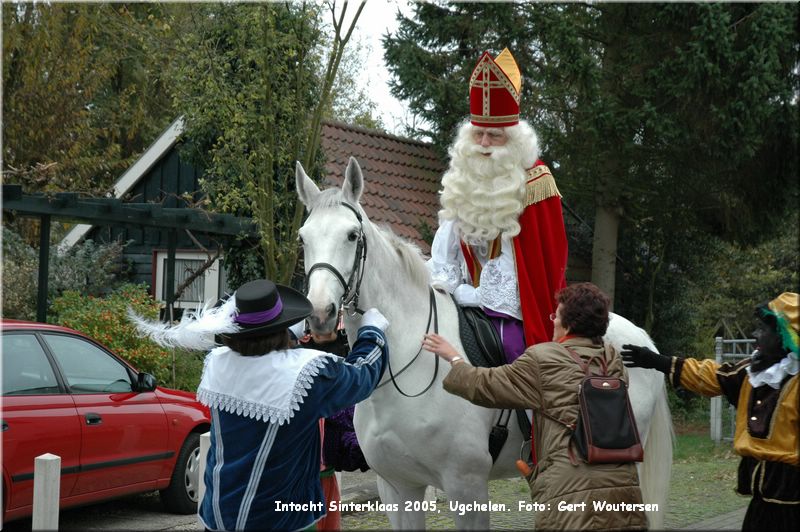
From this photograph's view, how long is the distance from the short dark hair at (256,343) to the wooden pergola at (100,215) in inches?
279

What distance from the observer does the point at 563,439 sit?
11.7 ft

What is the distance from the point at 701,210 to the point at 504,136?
34.5 ft

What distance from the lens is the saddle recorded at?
4445 mm

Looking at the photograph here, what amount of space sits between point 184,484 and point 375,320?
15.1 feet

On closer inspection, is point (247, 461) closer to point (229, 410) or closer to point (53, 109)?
point (229, 410)

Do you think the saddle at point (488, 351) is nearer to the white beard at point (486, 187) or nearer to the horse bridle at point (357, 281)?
the horse bridle at point (357, 281)

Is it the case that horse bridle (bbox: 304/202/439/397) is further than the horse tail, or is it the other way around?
the horse tail

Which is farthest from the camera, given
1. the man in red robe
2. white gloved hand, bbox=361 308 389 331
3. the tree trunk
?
the tree trunk

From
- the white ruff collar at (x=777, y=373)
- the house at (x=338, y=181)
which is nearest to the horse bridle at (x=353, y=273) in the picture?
the white ruff collar at (x=777, y=373)

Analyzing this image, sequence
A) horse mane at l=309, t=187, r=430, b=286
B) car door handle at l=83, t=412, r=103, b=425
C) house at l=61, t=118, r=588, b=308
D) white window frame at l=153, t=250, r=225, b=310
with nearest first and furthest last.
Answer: horse mane at l=309, t=187, r=430, b=286, car door handle at l=83, t=412, r=103, b=425, house at l=61, t=118, r=588, b=308, white window frame at l=153, t=250, r=225, b=310

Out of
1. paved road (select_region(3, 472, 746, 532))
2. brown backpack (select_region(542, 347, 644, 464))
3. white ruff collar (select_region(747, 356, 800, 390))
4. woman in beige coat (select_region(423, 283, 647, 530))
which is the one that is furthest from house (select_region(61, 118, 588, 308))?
brown backpack (select_region(542, 347, 644, 464))

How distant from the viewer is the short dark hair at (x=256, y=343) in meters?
3.64

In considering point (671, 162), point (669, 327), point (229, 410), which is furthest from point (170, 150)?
point (229, 410)

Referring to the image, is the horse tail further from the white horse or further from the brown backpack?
the brown backpack
